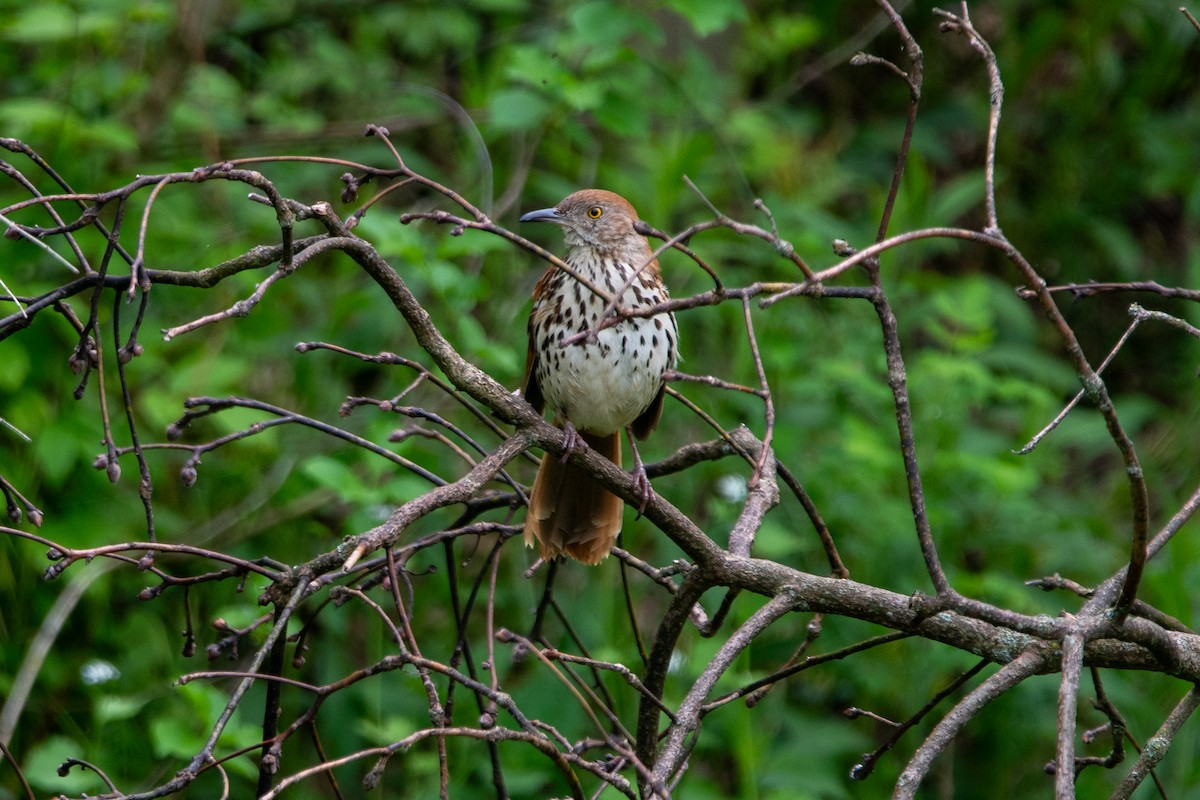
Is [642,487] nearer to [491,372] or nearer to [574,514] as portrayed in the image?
A: [574,514]

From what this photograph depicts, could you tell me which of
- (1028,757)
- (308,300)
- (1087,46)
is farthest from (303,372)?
(1087,46)

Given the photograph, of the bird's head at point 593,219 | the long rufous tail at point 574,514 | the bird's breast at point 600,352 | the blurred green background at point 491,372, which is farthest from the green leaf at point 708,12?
the long rufous tail at point 574,514

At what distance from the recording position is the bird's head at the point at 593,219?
3311 mm

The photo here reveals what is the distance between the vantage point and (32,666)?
351cm

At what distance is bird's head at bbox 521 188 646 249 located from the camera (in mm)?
3311

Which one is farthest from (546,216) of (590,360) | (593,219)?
(590,360)

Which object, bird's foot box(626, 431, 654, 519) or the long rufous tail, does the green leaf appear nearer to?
the long rufous tail

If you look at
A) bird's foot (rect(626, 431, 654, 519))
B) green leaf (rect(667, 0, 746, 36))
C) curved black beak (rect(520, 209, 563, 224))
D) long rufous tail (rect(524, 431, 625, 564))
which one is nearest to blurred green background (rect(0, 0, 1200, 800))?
green leaf (rect(667, 0, 746, 36))

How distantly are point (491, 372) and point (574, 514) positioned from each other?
33.8 inches

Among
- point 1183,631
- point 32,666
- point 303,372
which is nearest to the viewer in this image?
point 1183,631

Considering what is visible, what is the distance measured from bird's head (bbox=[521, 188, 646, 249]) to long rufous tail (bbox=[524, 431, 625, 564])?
64 centimetres

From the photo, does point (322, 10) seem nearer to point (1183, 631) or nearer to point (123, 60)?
point (123, 60)

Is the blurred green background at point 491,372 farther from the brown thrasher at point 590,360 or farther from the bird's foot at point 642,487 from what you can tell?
the bird's foot at point 642,487

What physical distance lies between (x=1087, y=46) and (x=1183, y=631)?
494 cm
